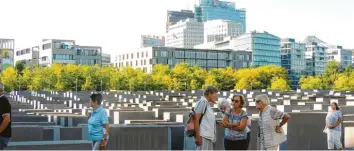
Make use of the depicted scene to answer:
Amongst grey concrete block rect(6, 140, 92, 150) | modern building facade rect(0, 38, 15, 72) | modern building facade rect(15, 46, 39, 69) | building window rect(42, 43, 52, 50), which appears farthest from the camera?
modern building facade rect(15, 46, 39, 69)

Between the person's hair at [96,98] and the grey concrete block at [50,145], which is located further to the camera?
the grey concrete block at [50,145]

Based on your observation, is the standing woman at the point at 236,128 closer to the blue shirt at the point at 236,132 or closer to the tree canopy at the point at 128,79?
the blue shirt at the point at 236,132

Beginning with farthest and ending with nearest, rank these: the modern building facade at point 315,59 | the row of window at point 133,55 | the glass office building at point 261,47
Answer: the modern building facade at point 315,59, the glass office building at point 261,47, the row of window at point 133,55

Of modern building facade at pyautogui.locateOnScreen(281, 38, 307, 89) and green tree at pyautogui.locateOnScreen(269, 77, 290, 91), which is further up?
modern building facade at pyautogui.locateOnScreen(281, 38, 307, 89)

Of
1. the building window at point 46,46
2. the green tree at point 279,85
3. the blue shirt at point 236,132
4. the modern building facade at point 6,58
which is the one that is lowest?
the green tree at point 279,85

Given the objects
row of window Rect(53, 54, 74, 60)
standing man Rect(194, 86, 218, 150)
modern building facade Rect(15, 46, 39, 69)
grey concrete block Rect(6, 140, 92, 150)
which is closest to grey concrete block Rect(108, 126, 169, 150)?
grey concrete block Rect(6, 140, 92, 150)

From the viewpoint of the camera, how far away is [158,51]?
424ft

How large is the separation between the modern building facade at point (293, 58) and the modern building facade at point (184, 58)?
90.9ft

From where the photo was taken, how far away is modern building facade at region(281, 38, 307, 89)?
167 metres

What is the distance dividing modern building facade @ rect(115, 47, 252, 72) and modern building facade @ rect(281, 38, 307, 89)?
90.9ft

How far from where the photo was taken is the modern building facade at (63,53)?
133 m

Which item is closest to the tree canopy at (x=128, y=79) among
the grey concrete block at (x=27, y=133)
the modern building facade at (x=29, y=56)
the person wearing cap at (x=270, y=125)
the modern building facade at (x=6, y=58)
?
the modern building facade at (x=6, y=58)

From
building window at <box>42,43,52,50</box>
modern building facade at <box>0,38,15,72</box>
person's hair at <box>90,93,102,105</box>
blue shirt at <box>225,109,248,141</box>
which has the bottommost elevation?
blue shirt at <box>225,109,248,141</box>

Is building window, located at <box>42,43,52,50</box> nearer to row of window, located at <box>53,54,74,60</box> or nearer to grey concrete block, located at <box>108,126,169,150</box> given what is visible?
row of window, located at <box>53,54,74,60</box>
